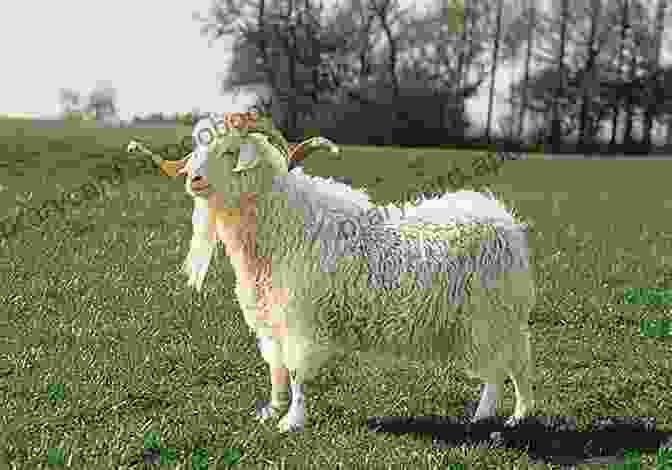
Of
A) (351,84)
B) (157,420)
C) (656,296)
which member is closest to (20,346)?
(157,420)

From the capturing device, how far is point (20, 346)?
25.1 feet

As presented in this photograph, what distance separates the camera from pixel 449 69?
45500mm

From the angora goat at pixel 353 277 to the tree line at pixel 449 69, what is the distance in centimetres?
3289

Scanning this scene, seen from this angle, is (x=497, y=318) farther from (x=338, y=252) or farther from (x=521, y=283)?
(x=338, y=252)

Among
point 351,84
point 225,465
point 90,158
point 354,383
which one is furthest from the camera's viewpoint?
point 351,84

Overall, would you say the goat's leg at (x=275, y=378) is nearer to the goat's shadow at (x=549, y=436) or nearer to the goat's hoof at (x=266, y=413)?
the goat's hoof at (x=266, y=413)

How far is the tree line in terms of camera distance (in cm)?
4009

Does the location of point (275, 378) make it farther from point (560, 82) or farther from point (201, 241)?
point (560, 82)

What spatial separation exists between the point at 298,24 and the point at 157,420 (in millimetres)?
35036

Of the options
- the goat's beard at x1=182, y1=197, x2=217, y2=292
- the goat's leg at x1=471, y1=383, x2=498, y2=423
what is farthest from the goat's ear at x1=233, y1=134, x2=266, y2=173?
the goat's leg at x1=471, y1=383, x2=498, y2=423

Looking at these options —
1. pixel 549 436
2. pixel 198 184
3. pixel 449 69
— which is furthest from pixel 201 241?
pixel 449 69

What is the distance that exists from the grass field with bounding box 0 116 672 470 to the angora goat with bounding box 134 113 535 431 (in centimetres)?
61

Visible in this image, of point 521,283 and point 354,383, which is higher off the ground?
point 521,283

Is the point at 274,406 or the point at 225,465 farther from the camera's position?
the point at 274,406
